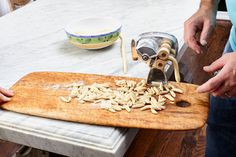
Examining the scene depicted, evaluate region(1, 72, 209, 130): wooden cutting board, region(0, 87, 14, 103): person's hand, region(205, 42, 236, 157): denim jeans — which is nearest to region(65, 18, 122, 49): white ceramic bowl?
region(1, 72, 209, 130): wooden cutting board

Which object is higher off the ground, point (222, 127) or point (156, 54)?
point (156, 54)

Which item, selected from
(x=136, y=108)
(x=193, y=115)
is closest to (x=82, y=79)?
(x=136, y=108)

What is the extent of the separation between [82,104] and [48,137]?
0.12 m

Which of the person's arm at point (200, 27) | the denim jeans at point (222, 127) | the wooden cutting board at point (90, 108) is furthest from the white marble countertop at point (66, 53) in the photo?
the denim jeans at point (222, 127)

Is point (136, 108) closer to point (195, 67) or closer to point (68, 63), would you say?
point (68, 63)

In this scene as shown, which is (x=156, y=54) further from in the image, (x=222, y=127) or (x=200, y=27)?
(x=222, y=127)

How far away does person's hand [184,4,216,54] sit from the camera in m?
0.99

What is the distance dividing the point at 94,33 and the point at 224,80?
0.55 m

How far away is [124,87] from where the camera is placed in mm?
852

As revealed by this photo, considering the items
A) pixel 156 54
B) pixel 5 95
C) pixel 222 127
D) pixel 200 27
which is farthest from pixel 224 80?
A: pixel 5 95

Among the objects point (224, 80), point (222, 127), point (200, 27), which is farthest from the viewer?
point (222, 127)

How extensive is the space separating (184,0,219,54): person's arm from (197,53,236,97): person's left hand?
8.1 inches

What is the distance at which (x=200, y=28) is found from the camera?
3.43 ft

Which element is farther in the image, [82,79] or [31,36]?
[31,36]
